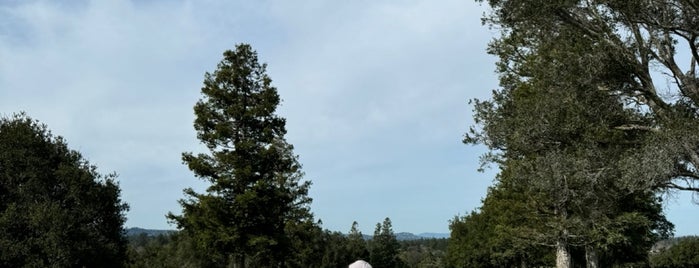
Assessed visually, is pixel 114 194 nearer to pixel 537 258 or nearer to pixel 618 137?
pixel 618 137

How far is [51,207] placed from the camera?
23.7m

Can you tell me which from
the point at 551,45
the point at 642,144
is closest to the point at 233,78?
the point at 551,45

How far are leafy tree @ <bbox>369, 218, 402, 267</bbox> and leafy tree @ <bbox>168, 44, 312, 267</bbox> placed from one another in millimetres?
72324

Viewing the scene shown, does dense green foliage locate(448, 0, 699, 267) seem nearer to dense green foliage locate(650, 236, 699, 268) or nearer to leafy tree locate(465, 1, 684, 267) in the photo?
leafy tree locate(465, 1, 684, 267)

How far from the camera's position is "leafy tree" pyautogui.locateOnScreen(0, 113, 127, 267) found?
2341 centimetres

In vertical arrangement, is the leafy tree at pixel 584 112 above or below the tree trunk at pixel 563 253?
above

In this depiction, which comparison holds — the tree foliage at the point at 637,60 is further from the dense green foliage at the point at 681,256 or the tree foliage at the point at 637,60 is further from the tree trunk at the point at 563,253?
the dense green foliage at the point at 681,256

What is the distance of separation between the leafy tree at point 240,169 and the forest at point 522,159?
0.06 m

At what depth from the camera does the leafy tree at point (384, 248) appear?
101m

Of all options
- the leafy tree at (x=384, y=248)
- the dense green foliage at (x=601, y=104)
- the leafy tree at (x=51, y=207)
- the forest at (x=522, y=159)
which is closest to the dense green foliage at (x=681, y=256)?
the forest at (x=522, y=159)

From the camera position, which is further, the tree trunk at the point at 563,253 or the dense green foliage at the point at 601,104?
the tree trunk at the point at 563,253

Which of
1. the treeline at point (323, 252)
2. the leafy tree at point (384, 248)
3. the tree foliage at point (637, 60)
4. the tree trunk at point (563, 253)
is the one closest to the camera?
the tree foliage at point (637, 60)

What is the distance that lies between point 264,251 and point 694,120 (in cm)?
1934

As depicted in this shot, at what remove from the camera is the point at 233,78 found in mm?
27625
